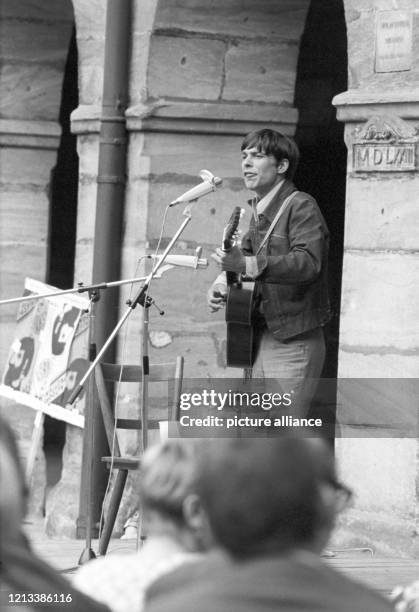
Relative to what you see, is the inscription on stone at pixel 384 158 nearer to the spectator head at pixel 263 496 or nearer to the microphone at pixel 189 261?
the microphone at pixel 189 261

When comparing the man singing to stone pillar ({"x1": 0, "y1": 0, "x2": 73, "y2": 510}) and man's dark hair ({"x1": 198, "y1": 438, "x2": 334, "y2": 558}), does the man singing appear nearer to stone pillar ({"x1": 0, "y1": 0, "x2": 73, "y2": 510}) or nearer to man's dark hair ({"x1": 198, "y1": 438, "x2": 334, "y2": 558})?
stone pillar ({"x1": 0, "y1": 0, "x2": 73, "y2": 510})

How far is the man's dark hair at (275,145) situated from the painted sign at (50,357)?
1874 millimetres

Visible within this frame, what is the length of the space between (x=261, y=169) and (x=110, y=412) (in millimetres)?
1215

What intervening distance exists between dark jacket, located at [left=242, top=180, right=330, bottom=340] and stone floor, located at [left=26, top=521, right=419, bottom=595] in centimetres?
91

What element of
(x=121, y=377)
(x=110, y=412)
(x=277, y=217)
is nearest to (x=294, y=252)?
(x=277, y=217)

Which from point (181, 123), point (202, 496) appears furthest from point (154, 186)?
point (202, 496)

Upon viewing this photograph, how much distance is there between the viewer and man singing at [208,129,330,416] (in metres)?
5.92

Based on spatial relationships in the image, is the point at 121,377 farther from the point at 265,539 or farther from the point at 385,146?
the point at 265,539

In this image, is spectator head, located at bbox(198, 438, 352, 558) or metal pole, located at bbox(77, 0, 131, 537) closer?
spectator head, located at bbox(198, 438, 352, 558)

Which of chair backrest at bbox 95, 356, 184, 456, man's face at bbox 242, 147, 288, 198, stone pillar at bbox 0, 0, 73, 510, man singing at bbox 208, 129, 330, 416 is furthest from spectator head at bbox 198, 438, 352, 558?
stone pillar at bbox 0, 0, 73, 510

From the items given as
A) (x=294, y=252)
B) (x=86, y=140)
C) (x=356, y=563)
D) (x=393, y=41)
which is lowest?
(x=356, y=563)

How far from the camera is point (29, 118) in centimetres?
925

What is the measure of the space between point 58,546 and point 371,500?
160 centimetres

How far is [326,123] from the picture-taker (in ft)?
33.5
